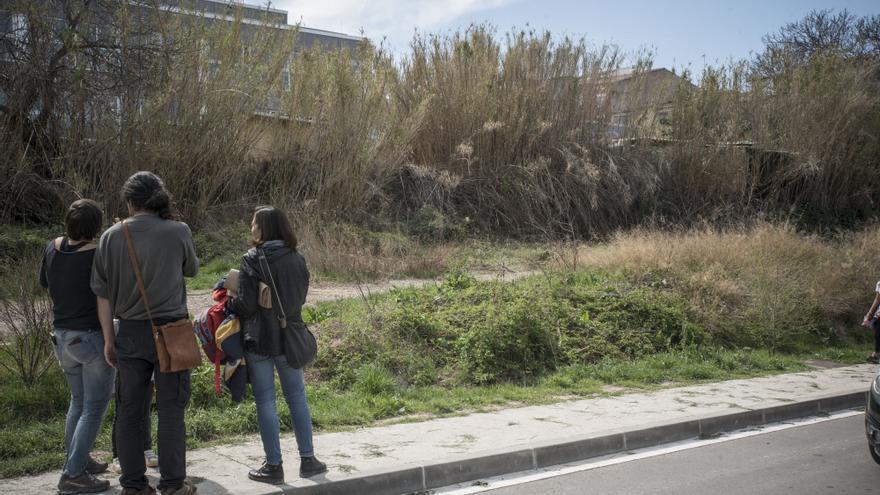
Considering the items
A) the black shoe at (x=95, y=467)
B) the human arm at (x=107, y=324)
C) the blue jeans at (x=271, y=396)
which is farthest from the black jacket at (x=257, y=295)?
the black shoe at (x=95, y=467)

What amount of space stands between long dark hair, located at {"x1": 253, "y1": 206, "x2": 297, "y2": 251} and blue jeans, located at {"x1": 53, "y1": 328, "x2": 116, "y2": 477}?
1.25 meters

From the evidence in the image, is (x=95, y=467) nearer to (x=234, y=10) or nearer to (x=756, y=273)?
(x=756, y=273)

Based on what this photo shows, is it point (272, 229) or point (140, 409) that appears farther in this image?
point (272, 229)

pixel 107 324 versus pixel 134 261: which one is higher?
pixel 134 261

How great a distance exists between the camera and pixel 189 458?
622 cm

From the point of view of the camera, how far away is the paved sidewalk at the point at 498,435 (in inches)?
230

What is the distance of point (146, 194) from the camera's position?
5.14m

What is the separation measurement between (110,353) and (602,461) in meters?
4.16

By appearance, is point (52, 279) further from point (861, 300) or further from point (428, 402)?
point (861, 300)

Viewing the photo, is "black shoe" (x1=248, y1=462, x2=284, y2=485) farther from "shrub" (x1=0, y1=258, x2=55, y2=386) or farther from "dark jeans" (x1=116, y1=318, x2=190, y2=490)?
"shrub" (x1=0, y1=258, x2=55, y2=386)

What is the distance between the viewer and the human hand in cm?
514

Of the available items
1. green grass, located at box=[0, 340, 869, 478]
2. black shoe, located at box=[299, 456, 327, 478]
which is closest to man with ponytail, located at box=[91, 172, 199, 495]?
black shoe, located at box=[299, 456, 327, 478]

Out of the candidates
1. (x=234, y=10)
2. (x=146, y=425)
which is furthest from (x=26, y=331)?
(x=234, y=10)

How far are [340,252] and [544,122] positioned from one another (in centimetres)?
860
